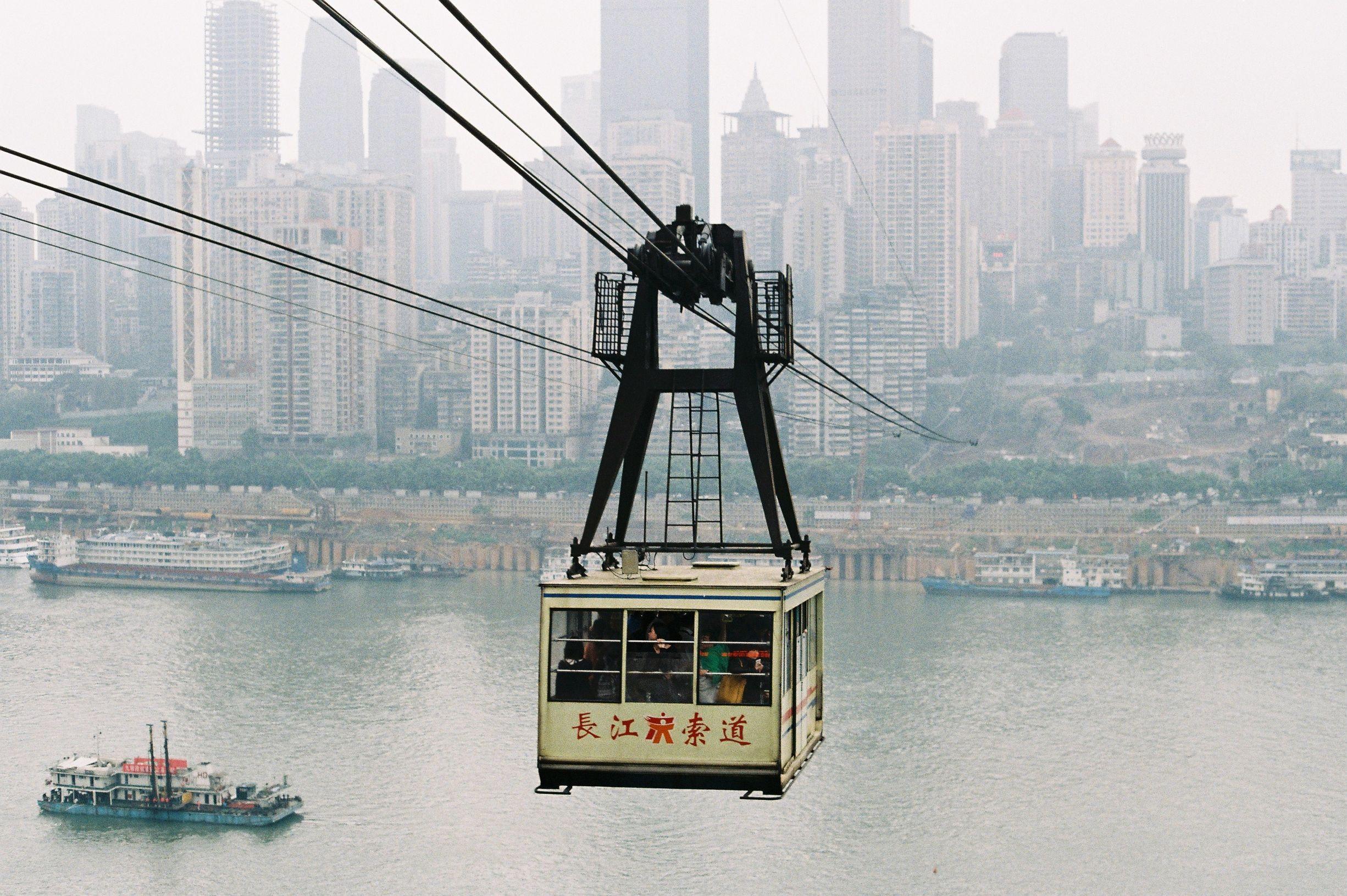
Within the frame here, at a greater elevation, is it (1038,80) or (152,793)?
(1038,80)

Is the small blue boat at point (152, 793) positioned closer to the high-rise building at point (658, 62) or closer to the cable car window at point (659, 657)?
the cable car window at point (659, 657)

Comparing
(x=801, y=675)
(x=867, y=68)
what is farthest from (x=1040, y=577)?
(x=867, y=68)

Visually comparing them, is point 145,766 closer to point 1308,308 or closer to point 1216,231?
point 1308,308

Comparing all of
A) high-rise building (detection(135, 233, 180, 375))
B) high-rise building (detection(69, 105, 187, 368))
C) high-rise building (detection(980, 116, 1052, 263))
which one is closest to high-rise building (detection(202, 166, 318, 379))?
high-rise building (detection(69, 105, 187, 368))

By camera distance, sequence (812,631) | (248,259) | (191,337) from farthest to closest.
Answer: (248,259)
(191,337)
(812,631)

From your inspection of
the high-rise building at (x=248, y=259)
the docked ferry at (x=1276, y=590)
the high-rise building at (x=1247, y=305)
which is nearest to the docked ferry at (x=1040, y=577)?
the docked ferry at (x=1276, y=590)

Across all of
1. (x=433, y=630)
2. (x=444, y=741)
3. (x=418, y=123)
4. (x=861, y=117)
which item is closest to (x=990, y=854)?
(x=444, y=741)

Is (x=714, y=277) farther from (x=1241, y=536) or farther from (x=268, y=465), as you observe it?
(x=268, y=465)
